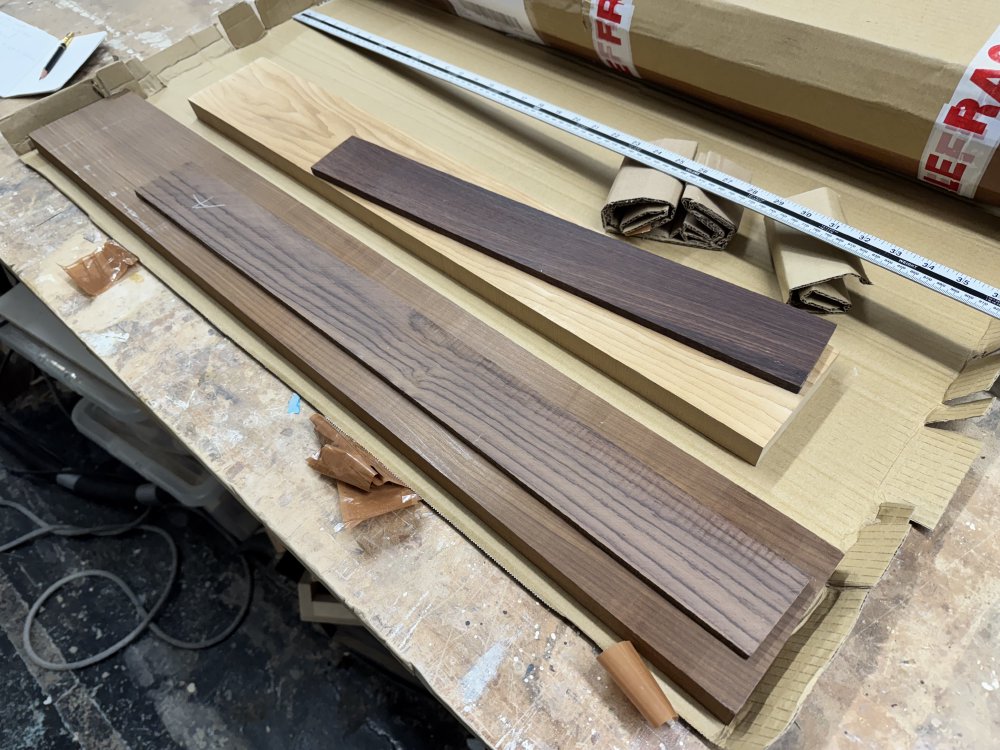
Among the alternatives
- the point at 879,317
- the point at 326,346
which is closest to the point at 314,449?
the point at 326,346

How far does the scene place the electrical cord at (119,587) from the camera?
5.48 ft

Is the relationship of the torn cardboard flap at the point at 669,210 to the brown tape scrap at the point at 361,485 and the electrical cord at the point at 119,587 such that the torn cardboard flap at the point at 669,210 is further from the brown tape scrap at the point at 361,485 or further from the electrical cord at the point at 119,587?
the electrical cord at the point at 119,587

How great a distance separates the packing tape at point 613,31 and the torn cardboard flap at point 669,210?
381 mm

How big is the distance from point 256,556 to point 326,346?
102cm

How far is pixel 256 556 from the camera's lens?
183 cm

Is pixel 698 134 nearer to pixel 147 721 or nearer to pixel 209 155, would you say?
pixel 209 155

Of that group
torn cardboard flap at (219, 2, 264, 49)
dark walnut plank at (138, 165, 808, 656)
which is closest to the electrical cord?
dark walnut plank at (138, 165, 808, 656)

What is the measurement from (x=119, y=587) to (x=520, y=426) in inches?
57.1

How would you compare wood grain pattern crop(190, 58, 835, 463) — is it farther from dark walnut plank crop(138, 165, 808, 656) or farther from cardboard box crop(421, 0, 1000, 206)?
cardboard box crop(421, 0, 1000, 206)

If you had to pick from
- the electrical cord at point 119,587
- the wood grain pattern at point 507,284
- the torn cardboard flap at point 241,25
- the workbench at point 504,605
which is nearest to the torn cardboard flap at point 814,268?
the wood grain pattern at point 507,284

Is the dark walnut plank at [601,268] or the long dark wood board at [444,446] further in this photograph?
the dark walnut plank at [601,268]

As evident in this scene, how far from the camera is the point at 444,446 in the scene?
0.97m

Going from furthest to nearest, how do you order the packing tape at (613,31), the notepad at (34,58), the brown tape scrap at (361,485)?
1. the notepad at (34,58)
2. the packing tape at (613,31)
3. the brown tape scrap at (361,485)

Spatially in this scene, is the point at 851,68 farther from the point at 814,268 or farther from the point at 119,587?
the point at 119,587
